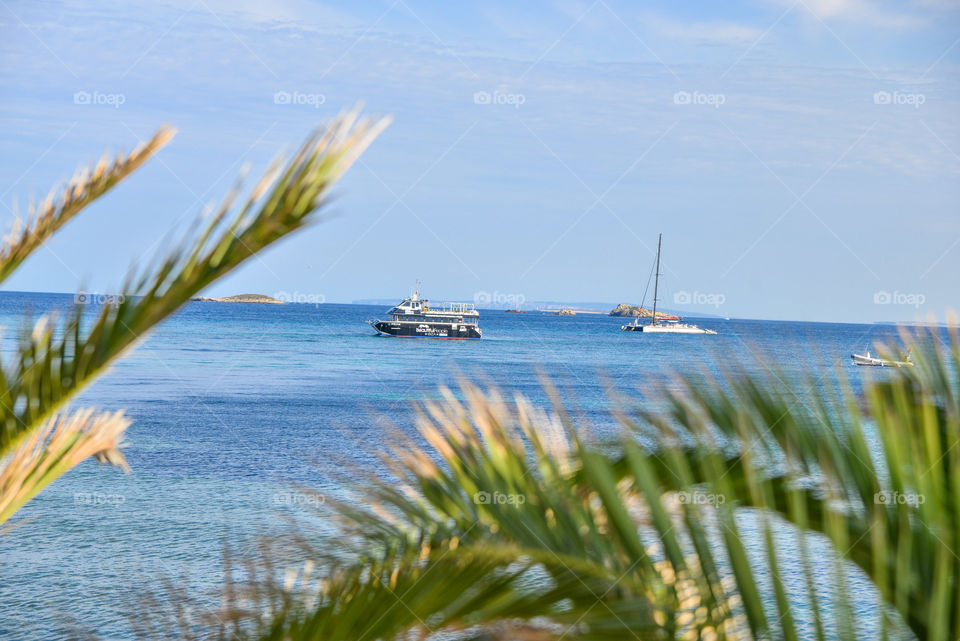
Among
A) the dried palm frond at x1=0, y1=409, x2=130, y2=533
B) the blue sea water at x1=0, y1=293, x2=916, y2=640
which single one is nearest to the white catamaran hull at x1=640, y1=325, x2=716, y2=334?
the blue sea water at x1=0, y1=293, x2=916, y2=640

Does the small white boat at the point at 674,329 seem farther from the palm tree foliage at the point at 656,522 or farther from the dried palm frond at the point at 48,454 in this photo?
the palm tree foliage at the point at 656,522

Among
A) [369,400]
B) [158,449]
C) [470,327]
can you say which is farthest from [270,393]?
[470,327]

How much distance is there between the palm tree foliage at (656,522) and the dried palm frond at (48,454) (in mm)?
1143

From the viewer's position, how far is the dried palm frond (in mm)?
2672

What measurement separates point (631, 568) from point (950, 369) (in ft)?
3.22

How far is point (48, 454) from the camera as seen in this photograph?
9.34ft
